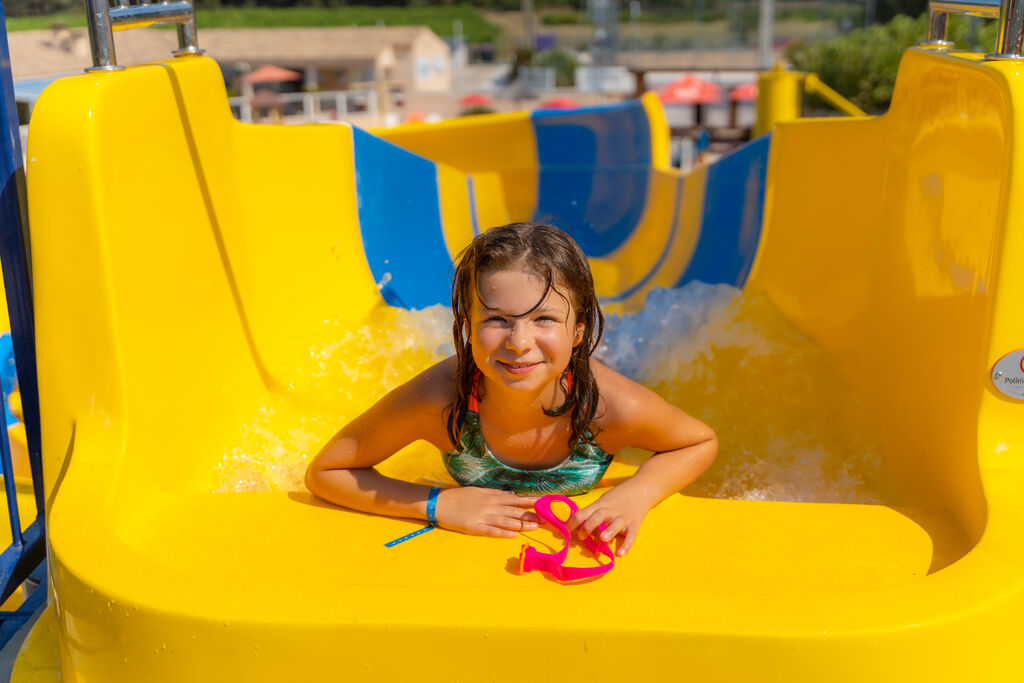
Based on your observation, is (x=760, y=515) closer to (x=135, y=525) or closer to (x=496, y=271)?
(x=496, y=271)

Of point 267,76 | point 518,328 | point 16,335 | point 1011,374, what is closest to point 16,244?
point 16,335

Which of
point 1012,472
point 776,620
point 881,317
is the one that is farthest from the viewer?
point 881,317

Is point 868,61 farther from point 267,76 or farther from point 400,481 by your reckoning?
point 267,76

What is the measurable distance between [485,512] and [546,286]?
1.05 ft

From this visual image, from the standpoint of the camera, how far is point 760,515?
4.32 feet

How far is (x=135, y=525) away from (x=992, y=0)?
4.94ft

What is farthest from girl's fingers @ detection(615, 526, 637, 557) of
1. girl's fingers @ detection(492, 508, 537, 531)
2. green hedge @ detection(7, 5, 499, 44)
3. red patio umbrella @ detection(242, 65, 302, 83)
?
green hedge @ detection(7, 5, 499, 44)

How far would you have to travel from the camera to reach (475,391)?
58.0 inches

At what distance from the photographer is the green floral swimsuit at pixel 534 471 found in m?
1.50

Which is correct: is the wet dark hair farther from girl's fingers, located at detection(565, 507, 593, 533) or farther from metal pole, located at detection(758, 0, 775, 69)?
metal pole, located at detection(758, 0, 775, 69)

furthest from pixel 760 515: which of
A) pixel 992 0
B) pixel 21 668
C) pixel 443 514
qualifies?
pixel 21 668

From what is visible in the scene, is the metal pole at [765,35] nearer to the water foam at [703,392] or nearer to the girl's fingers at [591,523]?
the water foam at [703,392]

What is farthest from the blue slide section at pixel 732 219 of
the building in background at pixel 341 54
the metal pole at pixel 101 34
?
the building in background at pixel 341 54

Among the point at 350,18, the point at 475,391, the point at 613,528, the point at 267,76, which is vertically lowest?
the point at 267,76
